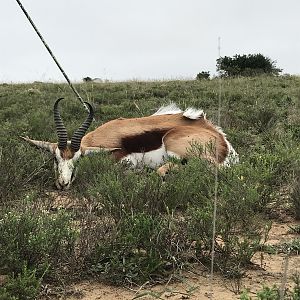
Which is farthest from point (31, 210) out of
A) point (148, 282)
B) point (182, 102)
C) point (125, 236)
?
point (182, 102)

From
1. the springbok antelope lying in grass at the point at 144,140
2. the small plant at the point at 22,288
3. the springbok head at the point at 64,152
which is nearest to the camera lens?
the small plant at the point at 22,288

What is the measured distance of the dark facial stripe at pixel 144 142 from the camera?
298 inches

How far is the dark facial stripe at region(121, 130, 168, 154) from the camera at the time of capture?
7.56 metres

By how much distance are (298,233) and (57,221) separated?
1.97 metres

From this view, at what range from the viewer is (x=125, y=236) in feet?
11.4

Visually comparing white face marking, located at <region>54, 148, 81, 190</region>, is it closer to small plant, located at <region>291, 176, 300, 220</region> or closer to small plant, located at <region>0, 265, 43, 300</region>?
small plant, located at <region>291, 176, 300, 220</region>

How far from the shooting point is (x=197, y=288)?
3168 mm

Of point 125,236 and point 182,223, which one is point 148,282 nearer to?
point 125,236

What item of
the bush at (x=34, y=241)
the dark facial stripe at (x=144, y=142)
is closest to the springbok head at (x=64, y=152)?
the dark facial stripe at (x=144, y=142)

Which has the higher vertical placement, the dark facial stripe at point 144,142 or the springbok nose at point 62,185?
the dark facial stripe at point 144,142

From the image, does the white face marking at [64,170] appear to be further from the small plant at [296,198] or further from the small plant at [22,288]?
the small plant at [22,288]

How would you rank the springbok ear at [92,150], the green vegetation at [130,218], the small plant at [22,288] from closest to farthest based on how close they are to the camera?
1. the small plant at [22,288]
2. the green vegetation at [130,218]
3. the springbok ear at [92,150]

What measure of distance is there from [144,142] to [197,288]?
453 centimetres

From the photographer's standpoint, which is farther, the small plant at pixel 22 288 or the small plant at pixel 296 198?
the small plant at pixel 296 198
